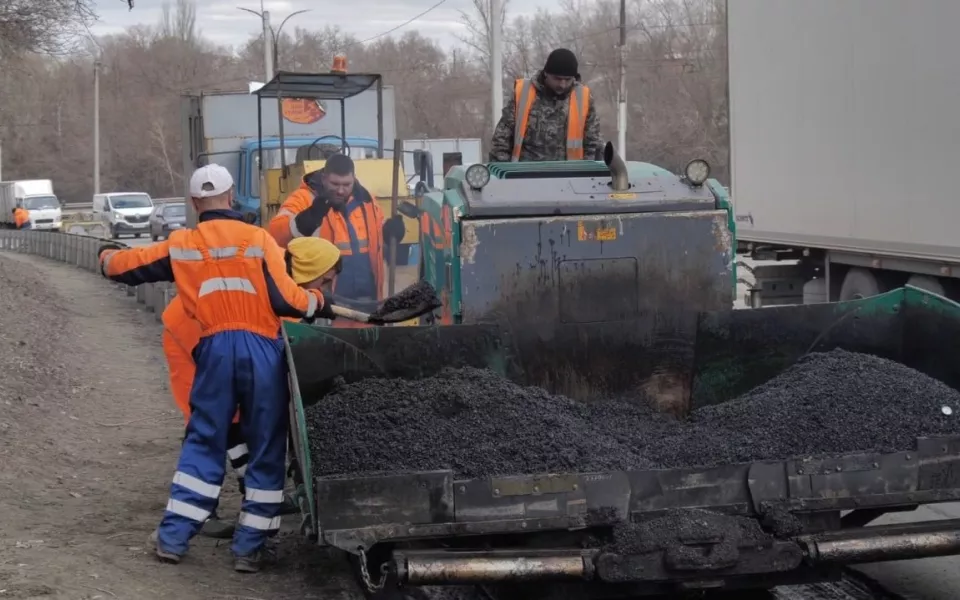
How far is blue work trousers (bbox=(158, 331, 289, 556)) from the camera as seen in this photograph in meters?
5.45

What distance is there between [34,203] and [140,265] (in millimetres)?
47475

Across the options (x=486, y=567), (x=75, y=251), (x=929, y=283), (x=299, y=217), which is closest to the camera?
(x=486, y=567)

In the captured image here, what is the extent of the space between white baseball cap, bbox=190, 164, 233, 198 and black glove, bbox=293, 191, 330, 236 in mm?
2469

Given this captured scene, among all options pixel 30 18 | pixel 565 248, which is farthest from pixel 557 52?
pixel 30 18

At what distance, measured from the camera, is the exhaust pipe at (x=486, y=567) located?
166 inches

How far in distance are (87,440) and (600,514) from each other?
203 inches

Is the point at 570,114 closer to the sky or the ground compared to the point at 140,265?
closer to the sky

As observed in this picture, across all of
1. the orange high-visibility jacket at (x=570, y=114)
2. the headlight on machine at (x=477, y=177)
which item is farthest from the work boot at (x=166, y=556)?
the orange high-visibility jacket at (x=570, y=114)

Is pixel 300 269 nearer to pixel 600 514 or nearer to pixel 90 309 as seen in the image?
pixel 600 514

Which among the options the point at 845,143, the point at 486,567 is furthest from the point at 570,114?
the point at 845,143

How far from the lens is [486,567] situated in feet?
14.0

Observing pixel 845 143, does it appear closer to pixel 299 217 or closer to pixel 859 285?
pixel 859 285

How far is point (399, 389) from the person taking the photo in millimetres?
5199

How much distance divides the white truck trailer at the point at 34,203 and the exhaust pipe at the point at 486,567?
4664cm
